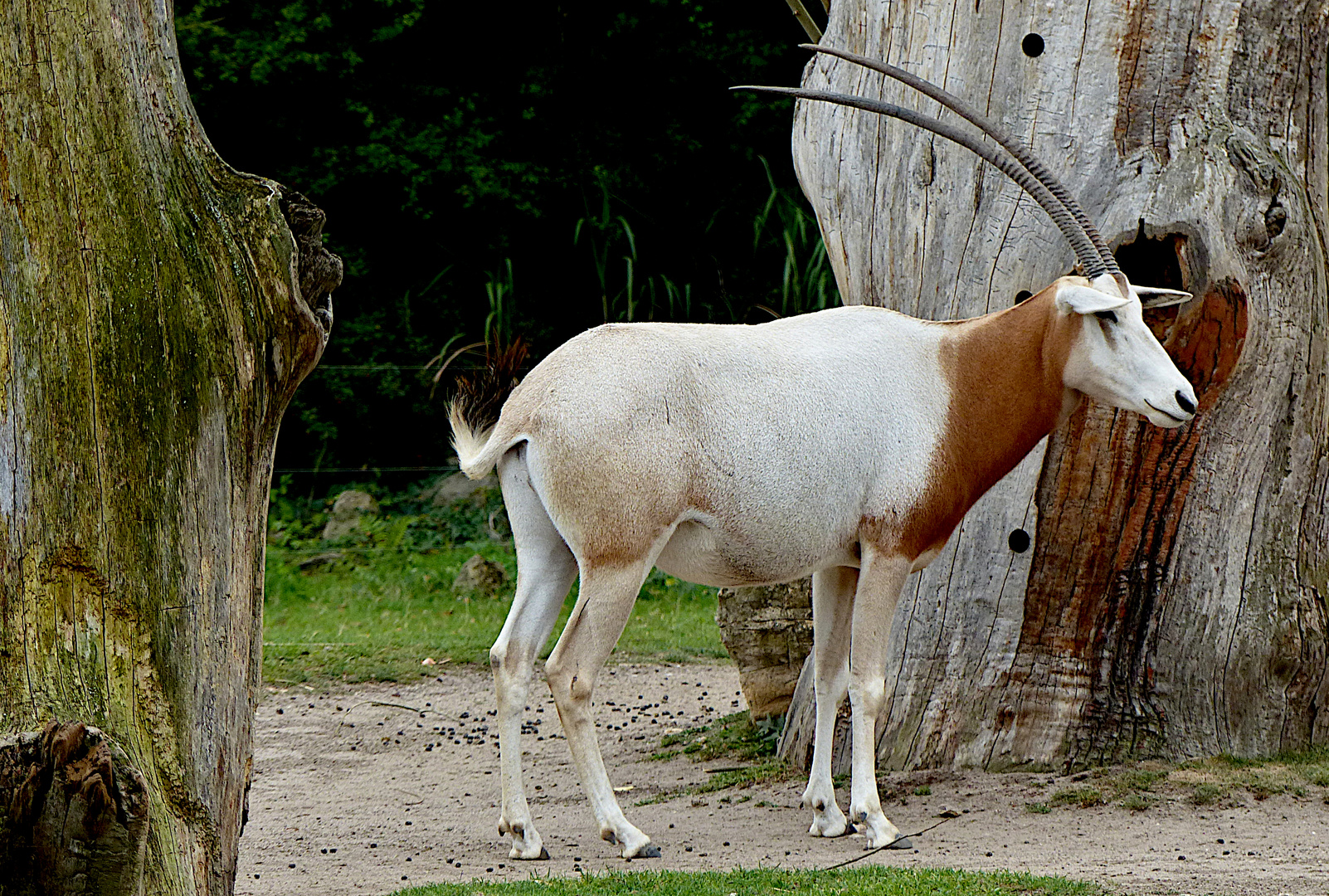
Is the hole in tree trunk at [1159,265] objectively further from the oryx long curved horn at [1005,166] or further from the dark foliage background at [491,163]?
the dark foliage background at [491,163]

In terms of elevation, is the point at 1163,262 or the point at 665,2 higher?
the point at 665,2

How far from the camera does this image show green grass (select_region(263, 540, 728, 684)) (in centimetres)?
862

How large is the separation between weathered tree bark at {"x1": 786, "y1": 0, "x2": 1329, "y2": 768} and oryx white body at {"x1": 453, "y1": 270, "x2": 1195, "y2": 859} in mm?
672

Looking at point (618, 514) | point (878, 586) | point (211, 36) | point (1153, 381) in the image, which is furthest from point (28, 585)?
point (211, 36)

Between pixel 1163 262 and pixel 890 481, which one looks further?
pixel 1163 262

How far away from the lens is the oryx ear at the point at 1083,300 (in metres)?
4.44

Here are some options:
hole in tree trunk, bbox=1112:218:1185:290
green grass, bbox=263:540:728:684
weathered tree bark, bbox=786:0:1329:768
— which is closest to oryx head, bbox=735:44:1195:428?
hole in tree trunk, bbox=1112:218:1185:290

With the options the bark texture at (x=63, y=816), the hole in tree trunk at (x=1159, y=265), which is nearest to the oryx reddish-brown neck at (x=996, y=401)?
the hole in tree trunk at (x=1159, y=265)

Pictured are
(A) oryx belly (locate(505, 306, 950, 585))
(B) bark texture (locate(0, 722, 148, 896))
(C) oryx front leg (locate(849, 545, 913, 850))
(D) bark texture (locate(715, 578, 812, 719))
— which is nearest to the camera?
(B) bark texture (locate(0, 722, 148, 896))

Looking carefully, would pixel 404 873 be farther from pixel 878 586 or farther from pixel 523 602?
pixel 878 586

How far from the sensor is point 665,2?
1317cm

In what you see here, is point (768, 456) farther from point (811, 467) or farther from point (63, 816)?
point (63, 816)

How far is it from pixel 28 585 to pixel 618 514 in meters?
1.74

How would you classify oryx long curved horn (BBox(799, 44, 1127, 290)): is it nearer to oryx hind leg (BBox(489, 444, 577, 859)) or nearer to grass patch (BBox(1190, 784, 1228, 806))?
oryx hind leg (BBox(489, 444, 577, 859))
